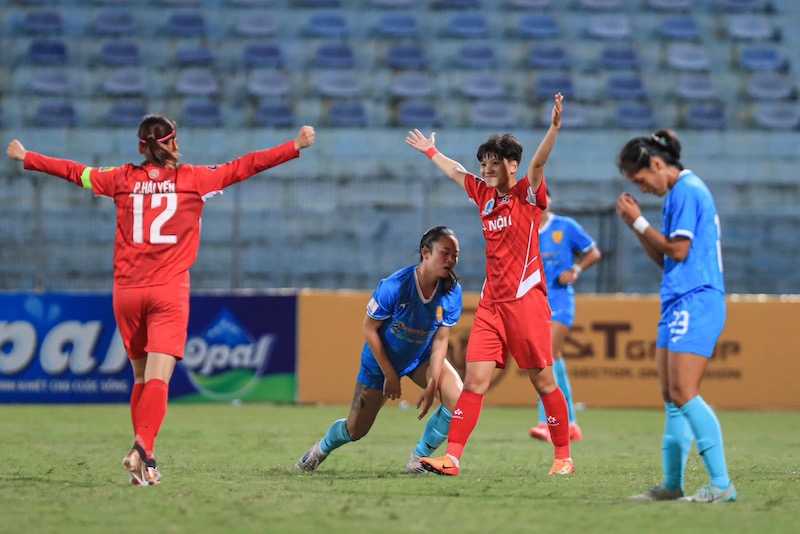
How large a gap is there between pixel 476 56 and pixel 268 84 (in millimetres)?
3888

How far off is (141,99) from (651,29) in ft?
32.3

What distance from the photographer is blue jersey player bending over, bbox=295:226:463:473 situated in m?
7.73

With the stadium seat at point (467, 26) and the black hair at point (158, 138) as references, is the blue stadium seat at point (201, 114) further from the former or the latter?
the black hair at point (158, 138)

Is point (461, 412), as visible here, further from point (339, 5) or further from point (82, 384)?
point (339, 5)

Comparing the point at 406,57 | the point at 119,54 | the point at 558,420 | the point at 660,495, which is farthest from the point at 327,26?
the point at 660,495

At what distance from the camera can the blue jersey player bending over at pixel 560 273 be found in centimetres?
1120

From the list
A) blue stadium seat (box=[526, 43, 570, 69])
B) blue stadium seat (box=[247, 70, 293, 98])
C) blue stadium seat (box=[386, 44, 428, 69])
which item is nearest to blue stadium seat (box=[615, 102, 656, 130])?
blue stadium seat (box=[526, 43, 570, 69])

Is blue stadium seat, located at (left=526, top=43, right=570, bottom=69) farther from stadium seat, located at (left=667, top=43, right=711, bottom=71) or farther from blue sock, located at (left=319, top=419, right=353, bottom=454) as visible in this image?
blue sock, located at (left=319, top=419, right=353, bottom=454)

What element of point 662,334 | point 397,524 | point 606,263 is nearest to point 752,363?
point 606,263

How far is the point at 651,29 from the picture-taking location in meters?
23.7

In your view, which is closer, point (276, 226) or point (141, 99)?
point (276, 226)

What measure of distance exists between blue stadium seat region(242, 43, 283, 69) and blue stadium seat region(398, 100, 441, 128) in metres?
2.61

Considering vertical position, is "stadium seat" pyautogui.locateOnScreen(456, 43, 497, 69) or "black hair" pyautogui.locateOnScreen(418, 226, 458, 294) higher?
"stadium seat" pyautogui.locateOnScreen(456, 43, 497, 69)

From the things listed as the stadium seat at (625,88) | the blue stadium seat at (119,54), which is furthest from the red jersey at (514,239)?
the blue stadium seat at (119,54)
